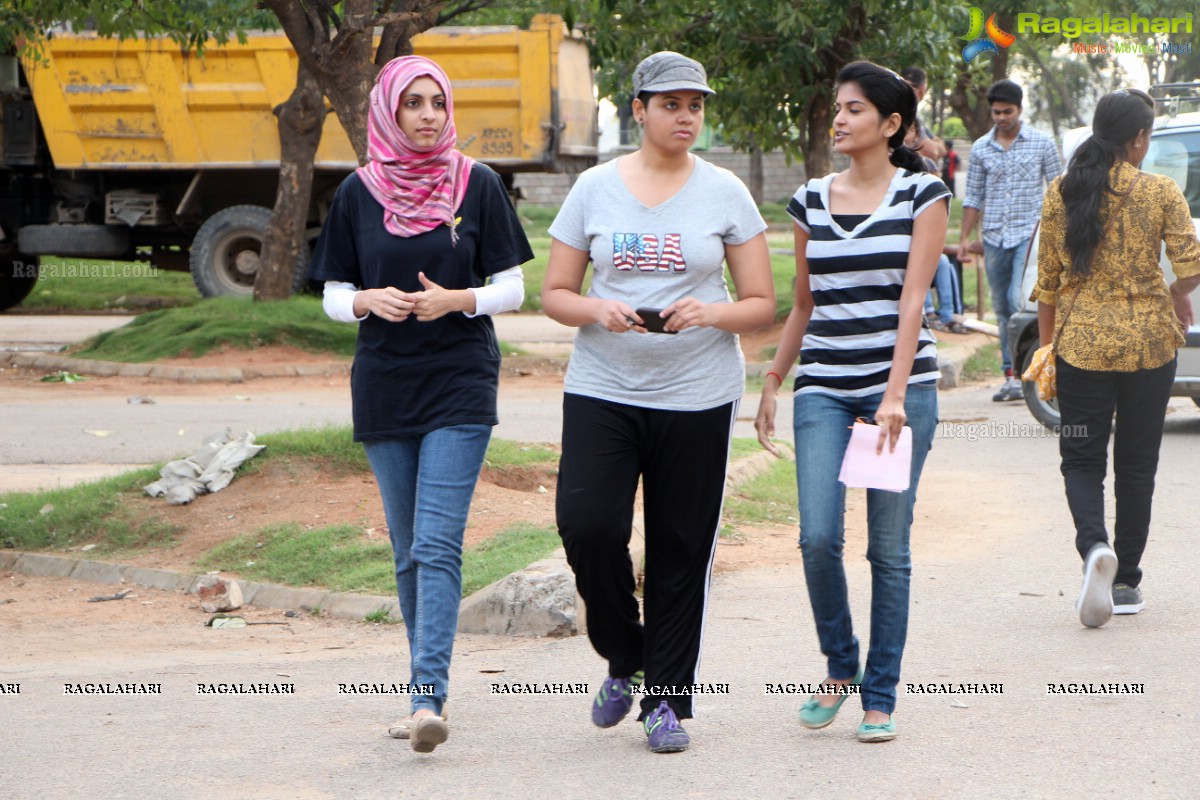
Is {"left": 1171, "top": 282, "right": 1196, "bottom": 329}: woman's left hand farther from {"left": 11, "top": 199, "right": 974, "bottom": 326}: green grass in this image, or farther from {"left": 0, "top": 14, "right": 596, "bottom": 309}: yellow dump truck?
{"left": 11, "top": 199, "right": 974, "bottom": 326}: green grass

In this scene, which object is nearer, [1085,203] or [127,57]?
[1085,203]

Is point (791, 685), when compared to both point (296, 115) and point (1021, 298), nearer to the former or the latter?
point (1021, 298)

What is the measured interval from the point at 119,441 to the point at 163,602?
4.22 metres

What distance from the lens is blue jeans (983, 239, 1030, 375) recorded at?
10914 millimetres

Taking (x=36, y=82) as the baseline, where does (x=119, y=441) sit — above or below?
below

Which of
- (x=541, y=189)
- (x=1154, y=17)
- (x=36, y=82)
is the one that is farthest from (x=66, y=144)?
(x=541, y=189)

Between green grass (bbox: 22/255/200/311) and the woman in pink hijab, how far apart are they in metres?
17.4

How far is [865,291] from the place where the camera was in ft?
13.8

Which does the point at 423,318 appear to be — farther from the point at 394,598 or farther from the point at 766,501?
the point at 766,501

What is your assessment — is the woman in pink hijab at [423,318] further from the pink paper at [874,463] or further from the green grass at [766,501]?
the green grass at [766,501]

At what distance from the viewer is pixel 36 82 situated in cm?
1823

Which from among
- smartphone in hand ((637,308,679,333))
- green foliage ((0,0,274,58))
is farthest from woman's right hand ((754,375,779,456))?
green foliage ((0,0,274,58))

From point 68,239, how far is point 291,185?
4.84 m

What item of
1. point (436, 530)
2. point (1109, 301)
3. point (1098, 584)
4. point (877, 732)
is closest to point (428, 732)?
point (436, 530)
